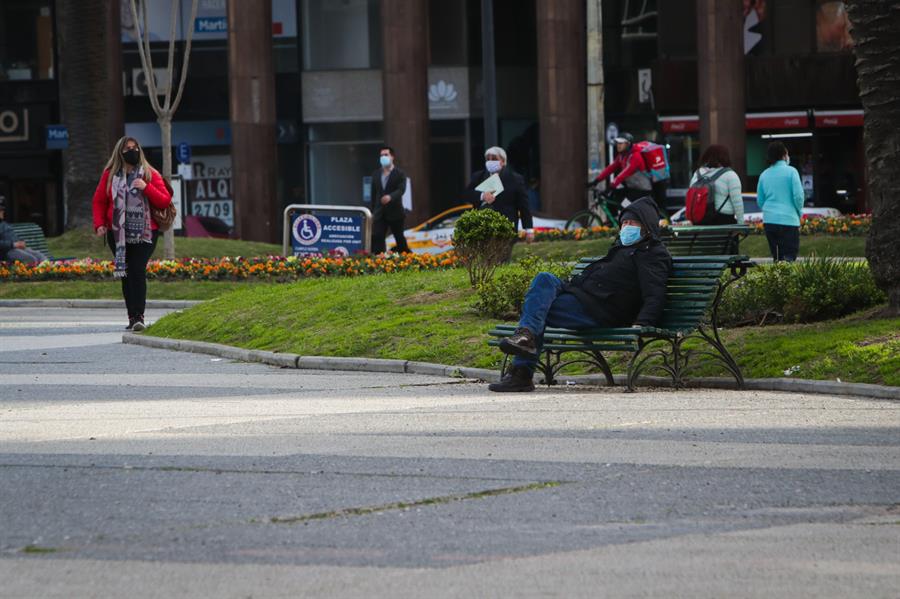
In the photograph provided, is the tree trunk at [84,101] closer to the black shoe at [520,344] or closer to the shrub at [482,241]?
the shrub at [482,241]

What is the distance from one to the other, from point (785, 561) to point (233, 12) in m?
38.5

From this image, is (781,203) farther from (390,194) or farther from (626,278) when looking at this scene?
(390,194)

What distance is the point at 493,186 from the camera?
20.7 meters

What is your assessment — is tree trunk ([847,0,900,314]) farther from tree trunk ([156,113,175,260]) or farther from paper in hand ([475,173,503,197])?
tree trunk ([156,113,175,260])

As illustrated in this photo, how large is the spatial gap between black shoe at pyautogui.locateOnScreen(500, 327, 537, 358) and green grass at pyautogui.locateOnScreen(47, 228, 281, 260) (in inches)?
754

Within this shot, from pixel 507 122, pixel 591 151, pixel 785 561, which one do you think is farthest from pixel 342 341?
pixel 507 122

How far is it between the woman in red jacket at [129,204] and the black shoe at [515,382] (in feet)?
21.7

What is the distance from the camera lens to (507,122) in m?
50.0

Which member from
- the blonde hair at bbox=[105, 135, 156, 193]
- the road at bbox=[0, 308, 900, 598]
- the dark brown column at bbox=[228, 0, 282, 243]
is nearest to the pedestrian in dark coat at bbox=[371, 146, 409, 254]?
the blonde hair at bbox=[105, 135, 156, 193]

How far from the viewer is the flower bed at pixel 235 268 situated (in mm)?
25219

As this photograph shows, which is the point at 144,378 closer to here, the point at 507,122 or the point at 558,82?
the point at 558,82

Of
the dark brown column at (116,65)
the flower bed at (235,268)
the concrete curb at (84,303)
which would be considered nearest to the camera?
the concrete curb at (84,303)

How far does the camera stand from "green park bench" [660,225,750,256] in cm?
1542

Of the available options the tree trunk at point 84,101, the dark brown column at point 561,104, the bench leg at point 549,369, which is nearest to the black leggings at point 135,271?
the bench leg at point 549,369
